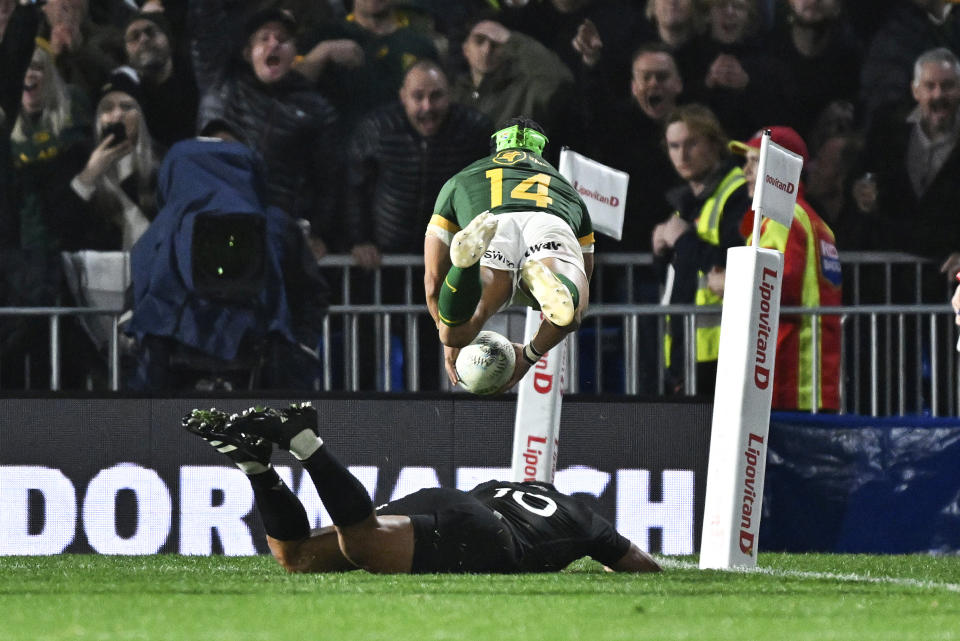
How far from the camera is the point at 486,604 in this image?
6.02 meters

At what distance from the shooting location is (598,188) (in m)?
9.77

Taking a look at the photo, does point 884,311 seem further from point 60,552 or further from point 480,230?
point 60,552

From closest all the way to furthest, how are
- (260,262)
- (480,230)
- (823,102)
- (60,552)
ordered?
(480,230), (60,552), (260,262), (823,102)

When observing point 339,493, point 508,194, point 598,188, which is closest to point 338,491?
point 339,493

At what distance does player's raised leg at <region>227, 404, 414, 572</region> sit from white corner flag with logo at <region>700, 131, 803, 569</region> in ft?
5.76

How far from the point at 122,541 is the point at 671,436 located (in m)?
3.18

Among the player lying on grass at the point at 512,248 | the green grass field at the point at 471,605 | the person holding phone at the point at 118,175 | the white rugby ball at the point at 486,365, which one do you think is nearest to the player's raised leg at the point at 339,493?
the green grass field at the point at 471,605

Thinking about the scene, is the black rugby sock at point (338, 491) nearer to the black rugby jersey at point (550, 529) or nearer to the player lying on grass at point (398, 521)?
the player lying on grass at point (398, 521)

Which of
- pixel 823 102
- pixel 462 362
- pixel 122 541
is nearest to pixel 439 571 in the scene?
pixel 462 362

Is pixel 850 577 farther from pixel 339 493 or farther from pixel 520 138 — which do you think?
pixel 520 138

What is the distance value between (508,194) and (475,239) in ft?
2.76

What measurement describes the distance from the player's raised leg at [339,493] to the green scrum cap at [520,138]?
8.13 feet

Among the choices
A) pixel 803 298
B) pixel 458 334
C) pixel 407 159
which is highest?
pixel 407 159

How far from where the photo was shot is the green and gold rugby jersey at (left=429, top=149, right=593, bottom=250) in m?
8.61
